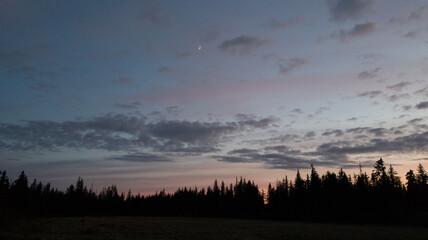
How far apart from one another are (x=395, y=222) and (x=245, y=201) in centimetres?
6603

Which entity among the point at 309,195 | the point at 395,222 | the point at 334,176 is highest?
the point at 334,176

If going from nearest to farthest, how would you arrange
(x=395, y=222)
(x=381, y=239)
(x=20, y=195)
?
(x=381, y=239)
(x=395, y=222)
(x=20, y=195)

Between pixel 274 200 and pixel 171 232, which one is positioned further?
pixel 274 200

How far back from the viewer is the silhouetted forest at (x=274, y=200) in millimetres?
71750

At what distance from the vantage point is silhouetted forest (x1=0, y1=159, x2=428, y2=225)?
235 feet

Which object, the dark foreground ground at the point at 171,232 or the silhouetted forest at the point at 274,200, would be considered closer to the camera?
the dark foreground ground at the point at 171,232

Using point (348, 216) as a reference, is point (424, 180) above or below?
above

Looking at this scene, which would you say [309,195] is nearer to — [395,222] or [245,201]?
[395,222]

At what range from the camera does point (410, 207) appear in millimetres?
69938

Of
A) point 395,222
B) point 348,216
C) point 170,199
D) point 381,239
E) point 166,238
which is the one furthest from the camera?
point 170,199

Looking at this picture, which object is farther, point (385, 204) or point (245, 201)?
point (245, 201)

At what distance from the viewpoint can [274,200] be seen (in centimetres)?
11862

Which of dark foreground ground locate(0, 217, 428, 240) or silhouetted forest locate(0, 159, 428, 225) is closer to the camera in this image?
dark foreground ground locate(0, 217, 428, 240)

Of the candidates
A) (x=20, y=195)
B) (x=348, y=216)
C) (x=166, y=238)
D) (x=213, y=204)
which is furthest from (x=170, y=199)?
(x=166, y=238)
